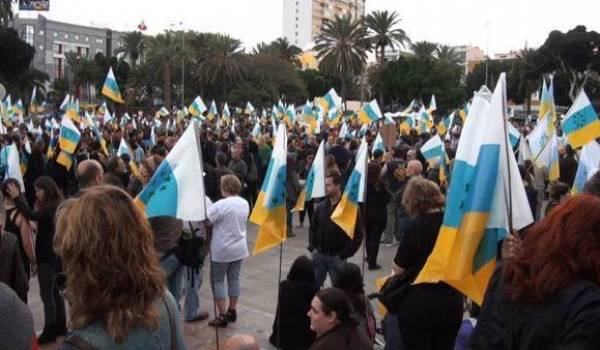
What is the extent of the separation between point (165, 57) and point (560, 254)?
197ft

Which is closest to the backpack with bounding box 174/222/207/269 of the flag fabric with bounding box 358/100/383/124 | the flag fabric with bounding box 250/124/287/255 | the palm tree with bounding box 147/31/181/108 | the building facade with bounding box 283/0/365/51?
the flag fabric with bounding box 250/124/287/255

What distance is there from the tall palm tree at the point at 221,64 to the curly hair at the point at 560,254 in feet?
186

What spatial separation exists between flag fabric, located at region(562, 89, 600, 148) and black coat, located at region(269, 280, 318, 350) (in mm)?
5351

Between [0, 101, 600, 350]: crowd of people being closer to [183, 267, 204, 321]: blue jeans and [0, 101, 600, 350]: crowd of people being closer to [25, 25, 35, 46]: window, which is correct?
[183, 267, 204, 321]: blue jeans

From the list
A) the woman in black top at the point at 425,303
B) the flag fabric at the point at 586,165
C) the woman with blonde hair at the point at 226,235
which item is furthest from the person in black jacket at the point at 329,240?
the flag fabric at the point at 586,165

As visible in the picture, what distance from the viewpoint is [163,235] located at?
588cm

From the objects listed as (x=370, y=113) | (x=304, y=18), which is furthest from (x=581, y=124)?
(x=304, y=18)

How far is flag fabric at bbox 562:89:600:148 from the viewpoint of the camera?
363 inches

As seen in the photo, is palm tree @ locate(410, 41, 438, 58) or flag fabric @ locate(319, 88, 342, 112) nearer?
flag fabric @ locate(319, 88, 342, 112)

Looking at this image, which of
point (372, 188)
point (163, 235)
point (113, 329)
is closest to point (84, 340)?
point (113, 329)

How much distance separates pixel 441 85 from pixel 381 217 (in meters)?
51.9

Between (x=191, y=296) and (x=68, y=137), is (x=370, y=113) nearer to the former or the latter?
(x=68, y=137)

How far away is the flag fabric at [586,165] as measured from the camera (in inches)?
307

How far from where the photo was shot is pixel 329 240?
6734 millimetres
